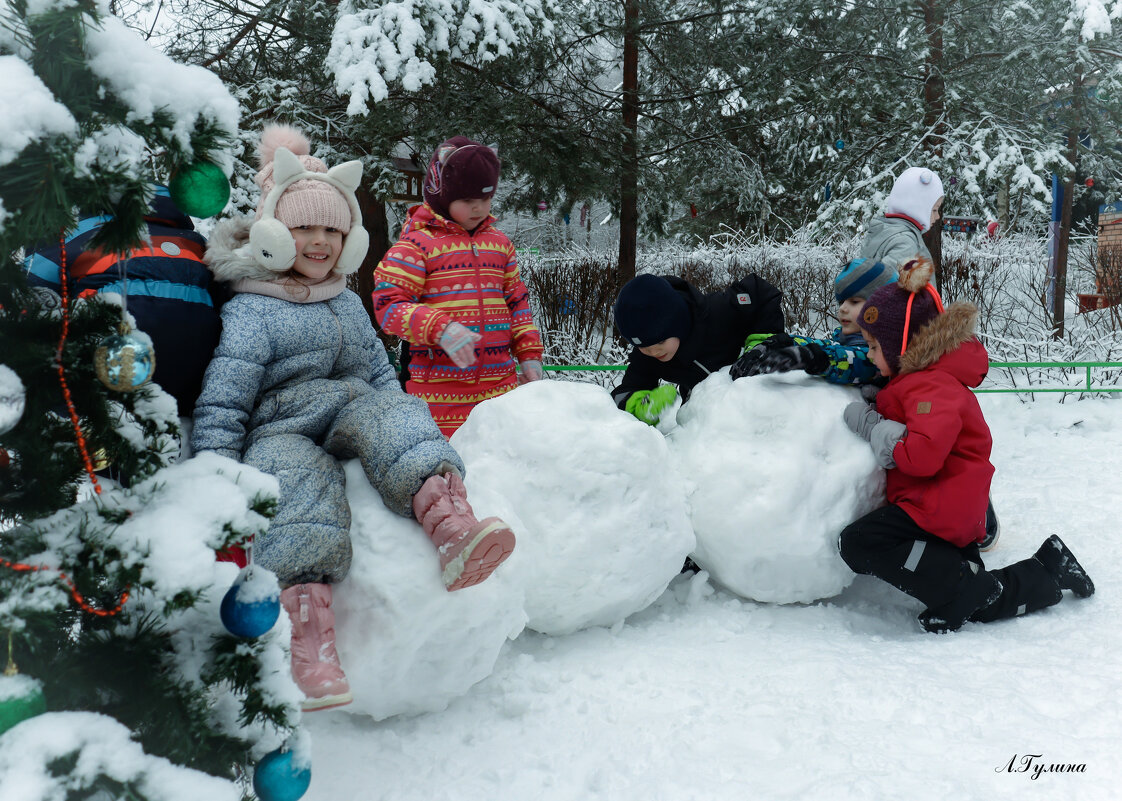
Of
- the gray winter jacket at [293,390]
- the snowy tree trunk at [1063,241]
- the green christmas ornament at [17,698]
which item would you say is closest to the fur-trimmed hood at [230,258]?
the gray winter jacket at [293,390]

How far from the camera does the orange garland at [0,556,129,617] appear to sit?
106 centimetres

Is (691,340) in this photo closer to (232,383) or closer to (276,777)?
(232,383)

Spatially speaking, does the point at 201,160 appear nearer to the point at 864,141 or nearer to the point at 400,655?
the point at 400,655

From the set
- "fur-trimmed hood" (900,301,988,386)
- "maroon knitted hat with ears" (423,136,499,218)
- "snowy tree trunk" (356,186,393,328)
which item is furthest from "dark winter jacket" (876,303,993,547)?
"snowy tree trunk" (356,186,393,328)

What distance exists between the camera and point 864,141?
8094 mm

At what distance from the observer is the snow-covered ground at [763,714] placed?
1.81 m

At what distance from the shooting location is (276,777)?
1.27m

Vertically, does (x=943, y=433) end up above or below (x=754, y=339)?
below

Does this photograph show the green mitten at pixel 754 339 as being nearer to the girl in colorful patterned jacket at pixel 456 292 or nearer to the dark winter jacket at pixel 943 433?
the dark winter jacket at pixel 943 433

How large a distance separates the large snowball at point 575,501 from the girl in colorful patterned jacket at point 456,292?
42 cm

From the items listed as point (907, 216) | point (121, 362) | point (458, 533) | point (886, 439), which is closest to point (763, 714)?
point (458, 533)

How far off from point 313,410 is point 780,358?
1.67m

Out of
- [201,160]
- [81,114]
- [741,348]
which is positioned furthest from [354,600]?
[741,348]

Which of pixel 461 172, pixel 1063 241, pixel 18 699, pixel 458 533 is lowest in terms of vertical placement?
pixel 458 533
